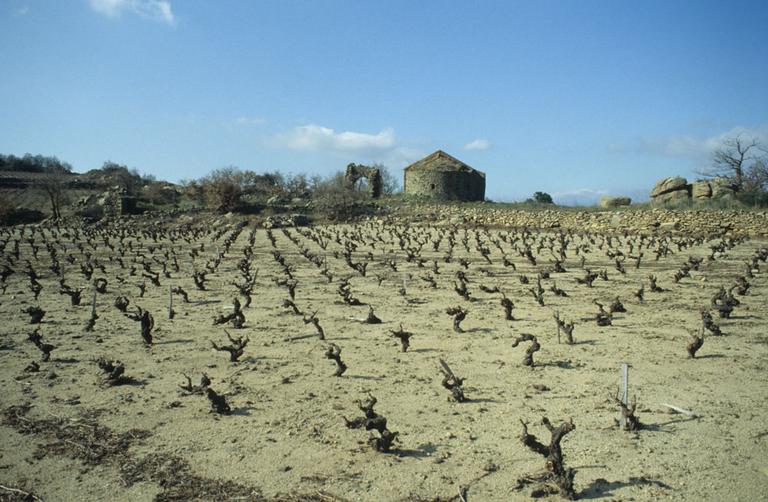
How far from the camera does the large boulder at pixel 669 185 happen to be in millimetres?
44978

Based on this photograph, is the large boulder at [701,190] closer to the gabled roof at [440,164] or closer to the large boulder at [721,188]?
the large boulder at [721,188]

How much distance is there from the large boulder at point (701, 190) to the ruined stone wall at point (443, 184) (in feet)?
70.0

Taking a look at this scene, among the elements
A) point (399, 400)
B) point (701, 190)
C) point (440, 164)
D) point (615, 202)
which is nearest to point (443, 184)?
point (440, 164)

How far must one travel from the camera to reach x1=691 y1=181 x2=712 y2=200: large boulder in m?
44.0

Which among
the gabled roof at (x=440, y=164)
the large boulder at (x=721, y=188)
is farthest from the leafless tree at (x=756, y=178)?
the gabled roof at (x=440, y=164)

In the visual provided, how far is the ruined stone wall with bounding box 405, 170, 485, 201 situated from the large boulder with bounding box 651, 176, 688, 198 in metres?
18.3

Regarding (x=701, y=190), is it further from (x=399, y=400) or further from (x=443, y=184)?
(x=399, y=400)

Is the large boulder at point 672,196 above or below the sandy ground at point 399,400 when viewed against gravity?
above

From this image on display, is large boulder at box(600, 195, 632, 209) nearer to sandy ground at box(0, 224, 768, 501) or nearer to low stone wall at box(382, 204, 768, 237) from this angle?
low stone wall at box(382, 204, 768, 237)

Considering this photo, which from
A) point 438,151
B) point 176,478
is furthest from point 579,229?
point 176,478

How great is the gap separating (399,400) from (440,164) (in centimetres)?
5076

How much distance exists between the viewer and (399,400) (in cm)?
726

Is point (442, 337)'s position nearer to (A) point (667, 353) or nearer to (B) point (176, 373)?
(A) point (667, 353)

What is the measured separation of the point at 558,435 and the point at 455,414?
1.97 metres
